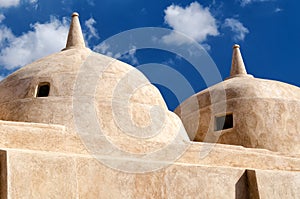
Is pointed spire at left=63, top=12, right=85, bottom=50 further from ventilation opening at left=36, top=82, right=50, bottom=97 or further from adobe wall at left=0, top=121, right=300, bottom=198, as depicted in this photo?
adobe wall at left=0, top=121, right=300, bottom=198

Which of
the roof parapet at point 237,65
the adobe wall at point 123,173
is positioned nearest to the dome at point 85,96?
the adobe wall at point 123,173

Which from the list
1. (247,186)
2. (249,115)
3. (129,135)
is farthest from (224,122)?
(247,186)

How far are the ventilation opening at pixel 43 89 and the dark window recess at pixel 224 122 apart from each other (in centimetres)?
576

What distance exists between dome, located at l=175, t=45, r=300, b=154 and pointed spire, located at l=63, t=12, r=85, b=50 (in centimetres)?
452

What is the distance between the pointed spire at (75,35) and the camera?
43.5 feet

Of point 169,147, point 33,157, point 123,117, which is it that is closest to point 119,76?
point 123,117

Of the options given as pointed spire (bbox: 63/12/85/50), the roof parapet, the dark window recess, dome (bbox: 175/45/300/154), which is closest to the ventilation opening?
pointed spire (bbox: 63/12/85/50)

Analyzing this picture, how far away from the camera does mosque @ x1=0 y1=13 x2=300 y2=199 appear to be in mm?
7766

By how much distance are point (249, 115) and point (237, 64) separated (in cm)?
301

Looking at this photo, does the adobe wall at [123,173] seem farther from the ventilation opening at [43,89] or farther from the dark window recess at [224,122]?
the dark window recess at [224,122]

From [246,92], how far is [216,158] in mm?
5411

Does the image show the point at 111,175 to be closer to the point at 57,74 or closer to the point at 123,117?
the point at 123,117

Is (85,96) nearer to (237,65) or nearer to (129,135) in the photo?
(129,135)

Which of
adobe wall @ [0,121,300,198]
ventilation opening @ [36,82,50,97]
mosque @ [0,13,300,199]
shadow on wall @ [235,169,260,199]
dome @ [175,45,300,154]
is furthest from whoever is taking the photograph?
dome @ [175,45,300,154]
